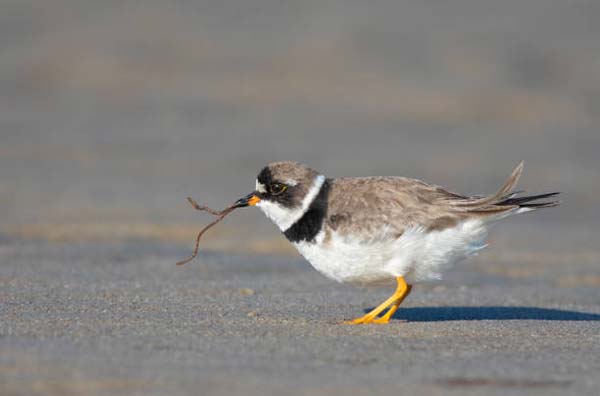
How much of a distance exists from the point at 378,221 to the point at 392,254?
0.69ft

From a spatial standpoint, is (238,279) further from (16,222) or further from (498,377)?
(498,377)

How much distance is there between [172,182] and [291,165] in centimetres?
623

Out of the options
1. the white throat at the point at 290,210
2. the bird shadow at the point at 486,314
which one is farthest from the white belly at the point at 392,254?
the bird shadow at the point at 486,314

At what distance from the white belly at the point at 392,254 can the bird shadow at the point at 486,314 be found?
1.86 feet

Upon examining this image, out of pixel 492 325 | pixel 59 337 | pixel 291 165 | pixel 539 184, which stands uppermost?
pixel 291 165

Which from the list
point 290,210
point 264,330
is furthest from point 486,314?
point 264,330

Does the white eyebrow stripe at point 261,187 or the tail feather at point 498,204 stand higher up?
the white eyebrow stripe at point 261,187

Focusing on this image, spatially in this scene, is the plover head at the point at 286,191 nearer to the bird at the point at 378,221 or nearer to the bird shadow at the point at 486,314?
the bird at the point at 378,221

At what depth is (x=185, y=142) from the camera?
47.9 feet

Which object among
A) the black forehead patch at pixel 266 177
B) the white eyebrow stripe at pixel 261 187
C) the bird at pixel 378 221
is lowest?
the bird at pixel 378 221

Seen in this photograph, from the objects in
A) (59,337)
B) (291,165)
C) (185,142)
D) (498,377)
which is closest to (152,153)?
(185,142)

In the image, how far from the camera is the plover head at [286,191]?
642 centimetres

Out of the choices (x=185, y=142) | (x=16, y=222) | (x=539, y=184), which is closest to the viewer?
(x=16, y=222)

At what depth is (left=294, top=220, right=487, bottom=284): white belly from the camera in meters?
6.21
